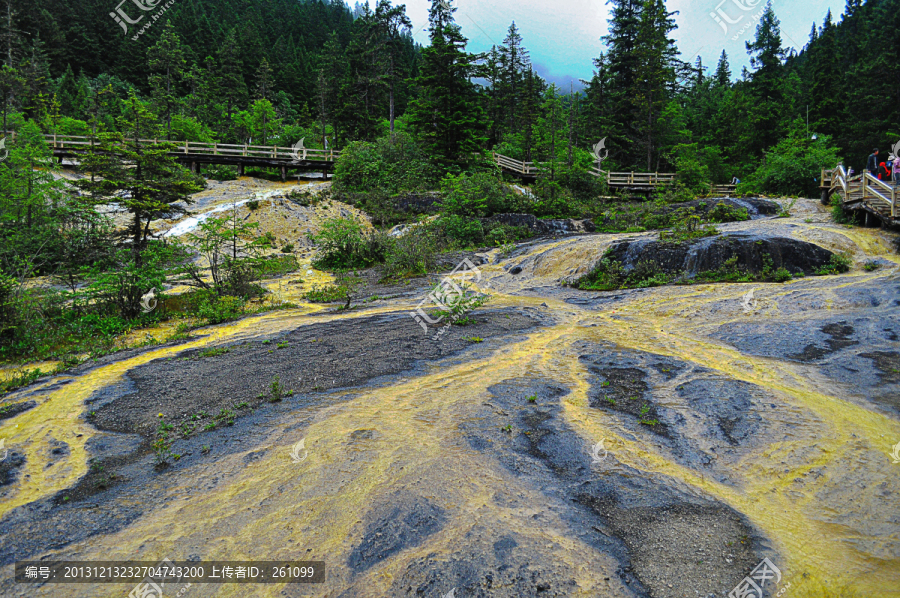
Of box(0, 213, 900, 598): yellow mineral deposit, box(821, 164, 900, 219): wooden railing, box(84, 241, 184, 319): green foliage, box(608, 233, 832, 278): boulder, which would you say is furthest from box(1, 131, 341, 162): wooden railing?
box(821, 164, 900, 219): wooden railing

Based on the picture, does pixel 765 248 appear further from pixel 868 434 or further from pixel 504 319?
pixel 868 434

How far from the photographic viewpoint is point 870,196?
1638cm

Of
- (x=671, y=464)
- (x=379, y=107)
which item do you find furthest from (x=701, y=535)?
(x=379, y=107)

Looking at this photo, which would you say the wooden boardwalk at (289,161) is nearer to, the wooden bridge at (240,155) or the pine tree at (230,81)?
the wooden bridge at (240,155)

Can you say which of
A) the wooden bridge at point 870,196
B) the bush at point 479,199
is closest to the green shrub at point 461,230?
the bush at point 479,199

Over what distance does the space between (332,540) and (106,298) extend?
13.4 m

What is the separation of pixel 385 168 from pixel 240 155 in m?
11.7

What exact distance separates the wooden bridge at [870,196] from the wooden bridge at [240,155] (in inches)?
1281

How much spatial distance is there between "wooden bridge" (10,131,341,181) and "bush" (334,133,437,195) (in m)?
4.31

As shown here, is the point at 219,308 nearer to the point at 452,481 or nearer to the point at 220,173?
the point at 452,481

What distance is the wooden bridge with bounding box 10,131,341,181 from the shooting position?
106 ft

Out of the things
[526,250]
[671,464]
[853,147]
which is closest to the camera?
[671,464]

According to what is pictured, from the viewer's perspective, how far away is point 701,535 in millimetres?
4469

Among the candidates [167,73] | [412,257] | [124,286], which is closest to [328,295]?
[412,257]
